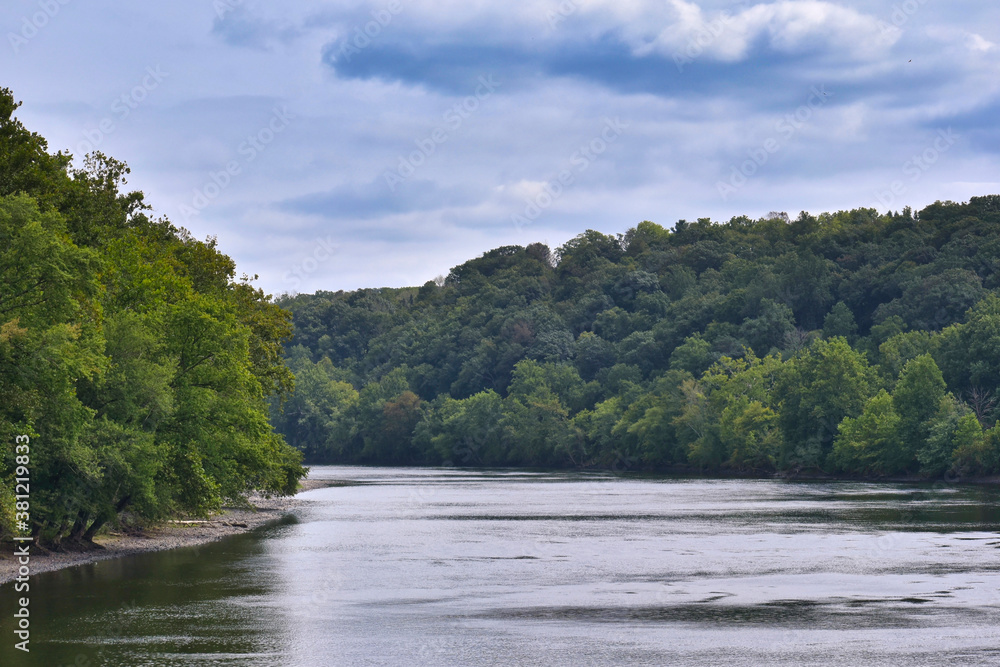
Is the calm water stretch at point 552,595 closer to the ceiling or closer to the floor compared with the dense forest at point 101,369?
closer to the floor

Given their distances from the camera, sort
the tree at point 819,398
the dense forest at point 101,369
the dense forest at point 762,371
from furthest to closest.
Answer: the tree at point 819,398
the dense forest at point 762,371
the dense forest at point 101,369

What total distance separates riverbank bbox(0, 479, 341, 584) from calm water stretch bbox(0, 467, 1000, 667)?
4.23 feet

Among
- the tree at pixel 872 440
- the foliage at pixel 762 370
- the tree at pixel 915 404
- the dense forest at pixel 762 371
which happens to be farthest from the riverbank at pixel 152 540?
the foliage at pixel 762 370

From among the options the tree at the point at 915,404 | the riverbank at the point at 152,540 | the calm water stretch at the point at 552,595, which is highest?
the tree at the point at 915,404

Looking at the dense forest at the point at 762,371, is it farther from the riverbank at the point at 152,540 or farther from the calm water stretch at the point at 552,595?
the calm water stretch at the point at 552,595

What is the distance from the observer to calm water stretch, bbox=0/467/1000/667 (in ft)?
87.8

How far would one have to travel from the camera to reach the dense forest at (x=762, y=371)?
109m

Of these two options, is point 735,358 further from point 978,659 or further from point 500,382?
point 978,659

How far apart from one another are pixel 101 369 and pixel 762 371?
107m

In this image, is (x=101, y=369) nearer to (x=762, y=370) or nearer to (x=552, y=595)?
(x=552, y=595)

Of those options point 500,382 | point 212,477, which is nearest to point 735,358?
point 500,382

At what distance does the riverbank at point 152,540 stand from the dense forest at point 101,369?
108 centimetres

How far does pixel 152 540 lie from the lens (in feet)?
173

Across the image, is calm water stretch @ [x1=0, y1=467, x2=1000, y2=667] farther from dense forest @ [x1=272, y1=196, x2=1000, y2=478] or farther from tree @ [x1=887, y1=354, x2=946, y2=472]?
dense forest @ [x1=272, y1=196, x2=1000, y2=478]
